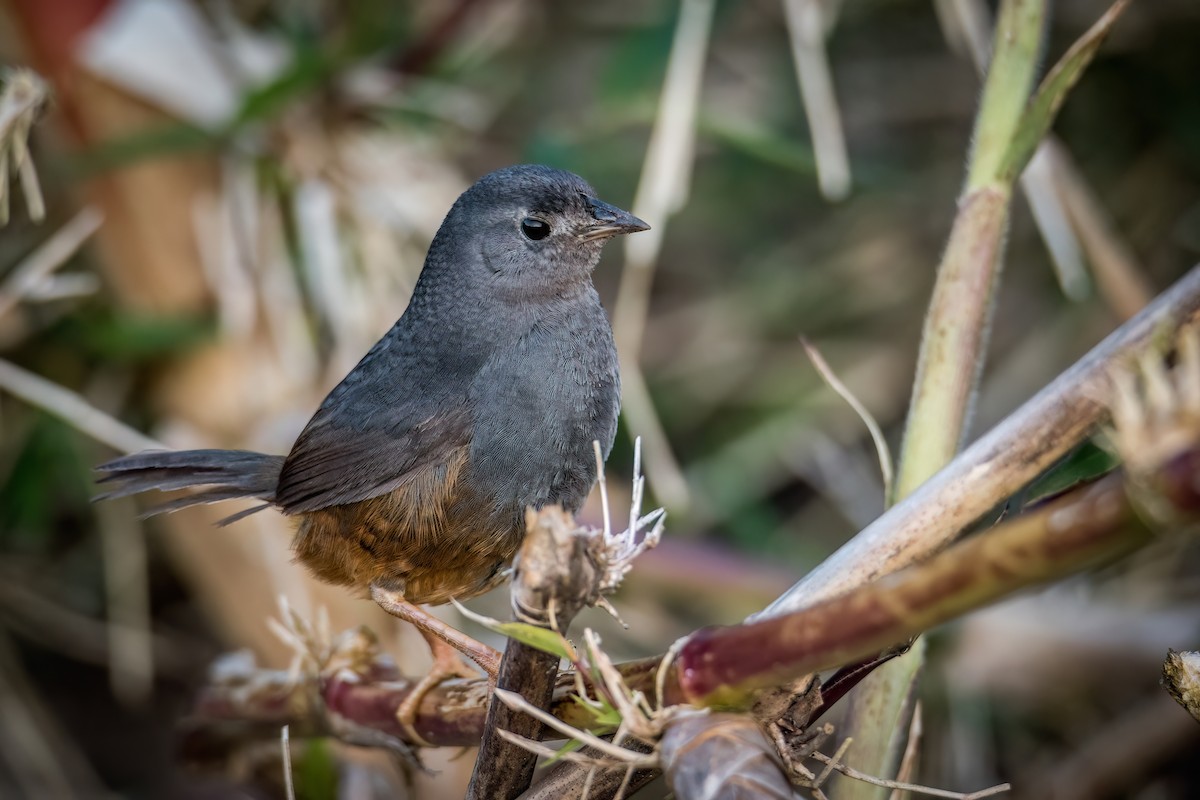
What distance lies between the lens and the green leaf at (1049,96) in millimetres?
1938

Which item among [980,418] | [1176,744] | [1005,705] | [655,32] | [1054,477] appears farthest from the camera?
[980,418]

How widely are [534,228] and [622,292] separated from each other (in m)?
0.95

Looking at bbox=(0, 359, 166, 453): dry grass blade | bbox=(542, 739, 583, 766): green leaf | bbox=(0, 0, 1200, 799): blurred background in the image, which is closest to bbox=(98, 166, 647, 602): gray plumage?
bbox=(0, 359, 166, 453): dry grass blade

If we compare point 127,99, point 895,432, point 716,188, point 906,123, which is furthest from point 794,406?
point 127,99

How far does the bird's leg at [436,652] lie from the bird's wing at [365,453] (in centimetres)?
23

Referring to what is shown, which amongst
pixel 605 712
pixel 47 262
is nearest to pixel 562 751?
pixel 605 712

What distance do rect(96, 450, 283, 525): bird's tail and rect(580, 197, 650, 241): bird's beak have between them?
2.89 ft

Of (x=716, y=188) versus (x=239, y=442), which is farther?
(x=716, y=188)

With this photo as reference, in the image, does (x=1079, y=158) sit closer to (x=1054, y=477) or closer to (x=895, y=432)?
(x=895, y=432)

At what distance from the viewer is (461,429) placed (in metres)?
2.29

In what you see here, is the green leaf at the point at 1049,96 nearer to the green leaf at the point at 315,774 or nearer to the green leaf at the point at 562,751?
the green leaf at the point at 562,751

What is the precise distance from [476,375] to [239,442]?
1.50m

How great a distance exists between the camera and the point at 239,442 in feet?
11.7

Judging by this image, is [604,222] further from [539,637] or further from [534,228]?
[539,637]
